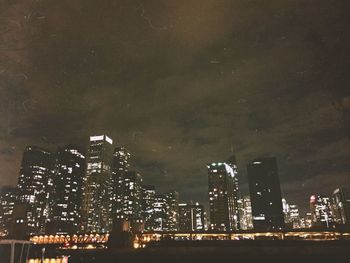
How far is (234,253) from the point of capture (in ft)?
288

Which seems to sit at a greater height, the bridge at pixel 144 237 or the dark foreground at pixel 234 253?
the bridge at pixel 144 237

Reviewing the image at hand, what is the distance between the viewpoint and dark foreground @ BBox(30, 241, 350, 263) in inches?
3105

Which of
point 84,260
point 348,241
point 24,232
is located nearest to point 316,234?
point 348,241

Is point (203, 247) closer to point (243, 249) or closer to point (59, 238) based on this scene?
point (243, 249)

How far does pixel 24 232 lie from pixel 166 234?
51.9 m

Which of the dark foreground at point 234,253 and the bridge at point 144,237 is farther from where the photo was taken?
the bridge at point 144,237

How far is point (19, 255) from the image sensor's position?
1048 inches

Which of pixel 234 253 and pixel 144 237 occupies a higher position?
pixel 144 237

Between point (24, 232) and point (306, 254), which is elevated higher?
point (24, 232)

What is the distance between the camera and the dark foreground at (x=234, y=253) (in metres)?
78.9

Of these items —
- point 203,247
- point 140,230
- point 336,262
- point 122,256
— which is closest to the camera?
point 336,262

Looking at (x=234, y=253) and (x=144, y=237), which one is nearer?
(x=234, y=253)

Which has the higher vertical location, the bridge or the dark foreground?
the bridge

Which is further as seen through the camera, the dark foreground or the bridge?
the bridge
